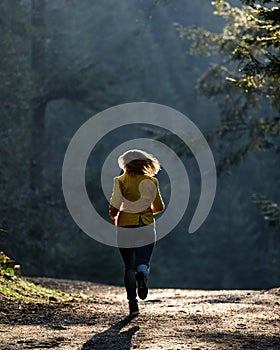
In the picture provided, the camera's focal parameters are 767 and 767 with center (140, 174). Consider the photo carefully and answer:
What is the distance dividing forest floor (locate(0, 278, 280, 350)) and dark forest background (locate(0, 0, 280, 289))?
3.07m

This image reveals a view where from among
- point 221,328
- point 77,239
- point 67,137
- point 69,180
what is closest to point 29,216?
point 69,180

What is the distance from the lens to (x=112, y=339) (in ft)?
20.7

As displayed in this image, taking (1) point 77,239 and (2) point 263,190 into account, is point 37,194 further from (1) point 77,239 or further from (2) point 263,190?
(2) point 263,190

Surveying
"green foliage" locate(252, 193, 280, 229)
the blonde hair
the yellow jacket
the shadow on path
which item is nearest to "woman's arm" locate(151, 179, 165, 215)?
the yellow jacket

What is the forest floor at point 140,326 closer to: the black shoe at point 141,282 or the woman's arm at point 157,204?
the black shoe at point 141,282

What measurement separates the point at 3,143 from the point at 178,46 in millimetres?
32866

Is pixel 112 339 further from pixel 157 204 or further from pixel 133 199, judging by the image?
pixel 157 204

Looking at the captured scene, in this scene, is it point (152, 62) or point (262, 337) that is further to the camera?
point (152, 62)

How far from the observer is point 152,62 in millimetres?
54000

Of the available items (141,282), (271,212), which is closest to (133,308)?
(141,282)

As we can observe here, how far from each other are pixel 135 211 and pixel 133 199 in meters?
0.12

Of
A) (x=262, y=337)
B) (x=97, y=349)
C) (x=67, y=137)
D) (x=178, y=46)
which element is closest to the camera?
(x=97, y=349)

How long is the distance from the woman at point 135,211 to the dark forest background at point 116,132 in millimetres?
2528

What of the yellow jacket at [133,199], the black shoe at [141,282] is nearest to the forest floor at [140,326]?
the black shoe at [141,282]
